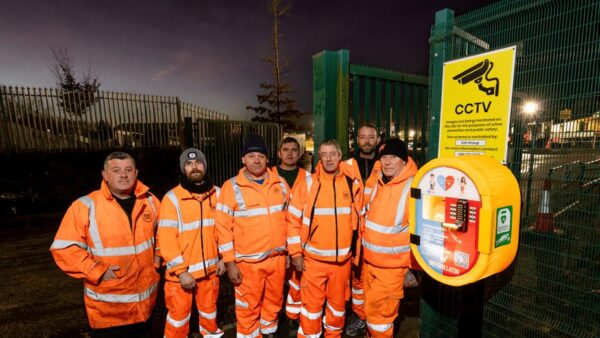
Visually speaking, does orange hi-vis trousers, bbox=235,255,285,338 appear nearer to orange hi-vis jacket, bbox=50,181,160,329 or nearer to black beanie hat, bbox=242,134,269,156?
orange hi-vis jacket, bbox=50,181,160,329

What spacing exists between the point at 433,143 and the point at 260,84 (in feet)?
51.6

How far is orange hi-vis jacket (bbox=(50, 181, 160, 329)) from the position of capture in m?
2.17

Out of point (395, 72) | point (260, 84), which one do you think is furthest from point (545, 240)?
point (260, 84)

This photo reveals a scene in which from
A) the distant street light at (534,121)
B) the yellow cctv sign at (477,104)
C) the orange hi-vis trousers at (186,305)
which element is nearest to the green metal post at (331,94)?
the yellow cctv sign at (477,104)

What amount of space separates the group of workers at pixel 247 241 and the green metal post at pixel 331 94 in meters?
0.68

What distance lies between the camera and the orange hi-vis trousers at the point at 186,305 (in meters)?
2.62

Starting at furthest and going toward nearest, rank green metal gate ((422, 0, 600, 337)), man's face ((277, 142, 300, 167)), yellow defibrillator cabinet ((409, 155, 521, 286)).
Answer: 1. man's face ((277, 142, 300, 167))
2. green metal gate ((422, 0, 600, 337))
3. yellow defibrillator cabinet ((409, 155, 521, 286))

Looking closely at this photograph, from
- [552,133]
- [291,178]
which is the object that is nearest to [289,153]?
[291,178]

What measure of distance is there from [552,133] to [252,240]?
2557 millimetres

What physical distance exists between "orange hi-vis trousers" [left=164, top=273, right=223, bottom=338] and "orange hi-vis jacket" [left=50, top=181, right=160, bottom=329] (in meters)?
0.23

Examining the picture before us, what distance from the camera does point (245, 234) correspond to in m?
2.68

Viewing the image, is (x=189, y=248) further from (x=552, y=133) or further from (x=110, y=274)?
(x=552, y=133)

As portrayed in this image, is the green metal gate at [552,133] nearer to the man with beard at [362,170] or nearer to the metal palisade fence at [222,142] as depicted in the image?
the man with beard at [362,170]

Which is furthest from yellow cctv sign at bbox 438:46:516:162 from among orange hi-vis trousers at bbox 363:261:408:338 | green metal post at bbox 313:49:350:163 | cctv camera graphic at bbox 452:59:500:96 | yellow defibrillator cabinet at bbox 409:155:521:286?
green metal post at bbox 313:49:350:163
